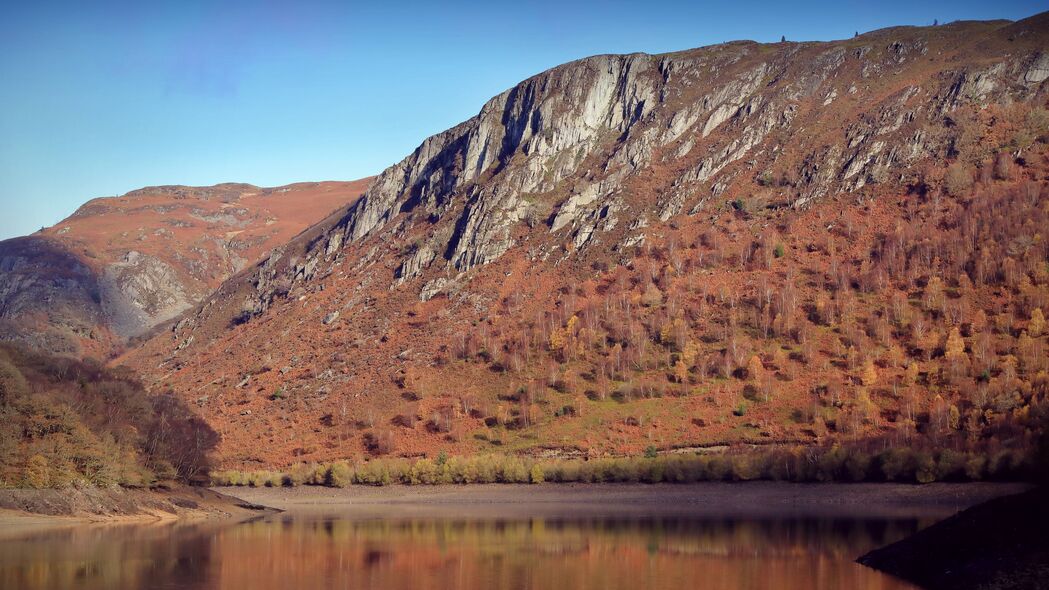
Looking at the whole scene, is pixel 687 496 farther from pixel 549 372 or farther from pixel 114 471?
pixel 114 471

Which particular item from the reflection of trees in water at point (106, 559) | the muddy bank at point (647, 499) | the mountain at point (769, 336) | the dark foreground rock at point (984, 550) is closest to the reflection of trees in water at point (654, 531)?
the muddy bank at point (647, 499)

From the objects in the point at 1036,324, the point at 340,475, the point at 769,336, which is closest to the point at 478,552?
the point at 340,475

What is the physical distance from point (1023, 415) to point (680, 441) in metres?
43.9

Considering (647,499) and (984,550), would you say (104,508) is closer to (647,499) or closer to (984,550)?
(647,499)

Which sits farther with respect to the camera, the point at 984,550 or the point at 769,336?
the point at 769,336

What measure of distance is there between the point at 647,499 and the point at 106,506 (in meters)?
61.7

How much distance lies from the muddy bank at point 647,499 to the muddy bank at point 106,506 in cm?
1668

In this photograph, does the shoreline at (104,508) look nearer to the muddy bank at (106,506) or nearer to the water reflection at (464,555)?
the muddy bank at (106,506)

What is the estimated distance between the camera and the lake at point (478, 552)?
58.3 metres

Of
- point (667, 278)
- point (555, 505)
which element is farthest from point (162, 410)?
Answer: point (667, 278)

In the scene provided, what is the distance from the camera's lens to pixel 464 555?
72.1 metres

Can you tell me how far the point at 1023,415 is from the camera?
11725 cm

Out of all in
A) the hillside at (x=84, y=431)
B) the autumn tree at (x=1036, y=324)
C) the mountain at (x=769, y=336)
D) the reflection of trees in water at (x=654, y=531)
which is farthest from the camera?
the mountain at (x=769, y=336)

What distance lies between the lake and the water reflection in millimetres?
114
